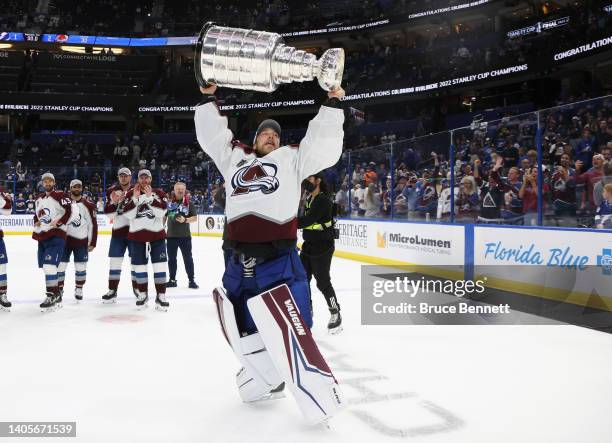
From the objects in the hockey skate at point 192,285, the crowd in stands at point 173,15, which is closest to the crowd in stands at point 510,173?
the hockey skate at point 192,285

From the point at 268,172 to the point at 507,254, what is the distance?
4982 mm

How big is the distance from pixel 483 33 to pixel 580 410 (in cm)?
2209

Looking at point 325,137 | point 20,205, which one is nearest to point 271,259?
point 325,137

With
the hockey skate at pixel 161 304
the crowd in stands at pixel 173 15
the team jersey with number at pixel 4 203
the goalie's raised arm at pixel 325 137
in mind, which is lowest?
the hockey skate at pixel 161 304

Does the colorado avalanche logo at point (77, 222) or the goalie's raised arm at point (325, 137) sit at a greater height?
the goalie's raised arm at point (325, 137)

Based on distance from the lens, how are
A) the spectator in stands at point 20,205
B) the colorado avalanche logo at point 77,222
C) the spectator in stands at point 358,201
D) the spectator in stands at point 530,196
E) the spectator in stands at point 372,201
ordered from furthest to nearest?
the spectator in stands at point 20,205, the spectator in stands at point 358,201, the spectator in stands at point 372,201, the spectator in stands at point 530,196, the colorado avalanche logo at point 77,222

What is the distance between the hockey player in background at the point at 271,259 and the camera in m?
2.57

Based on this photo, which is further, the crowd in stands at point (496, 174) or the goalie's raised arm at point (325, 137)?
the crowd in stands at point (496, 174)

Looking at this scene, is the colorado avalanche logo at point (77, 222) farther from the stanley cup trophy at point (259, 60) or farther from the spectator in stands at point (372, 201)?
the spectator in stands at point (372, 201)

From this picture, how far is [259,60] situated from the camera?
249 cm

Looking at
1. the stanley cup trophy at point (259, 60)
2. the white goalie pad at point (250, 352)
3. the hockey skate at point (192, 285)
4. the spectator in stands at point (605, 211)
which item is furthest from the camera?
the hockey skate at point (192, 285)

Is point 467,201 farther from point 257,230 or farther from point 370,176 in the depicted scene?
point 257,230

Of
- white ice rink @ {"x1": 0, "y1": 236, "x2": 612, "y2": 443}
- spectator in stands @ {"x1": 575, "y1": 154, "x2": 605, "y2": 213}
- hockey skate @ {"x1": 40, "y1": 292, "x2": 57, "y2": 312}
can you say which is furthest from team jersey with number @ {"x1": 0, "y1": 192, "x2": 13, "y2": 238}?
spectator in stands @ {"x1": 575, "y1": 154, "x2": 605, "y2": 213}

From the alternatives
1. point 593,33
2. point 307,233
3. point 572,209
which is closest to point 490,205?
point 572,209
